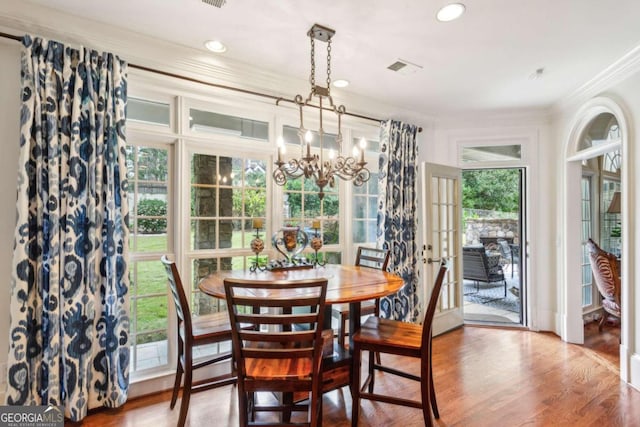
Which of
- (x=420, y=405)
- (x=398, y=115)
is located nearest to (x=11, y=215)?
(x=420, y=405)

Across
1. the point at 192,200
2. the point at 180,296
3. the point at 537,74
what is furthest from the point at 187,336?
the point at 537,74

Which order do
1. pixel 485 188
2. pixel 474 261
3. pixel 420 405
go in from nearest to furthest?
1. pixel 420 405
2. pixel 474 261
3. pixel 485 188

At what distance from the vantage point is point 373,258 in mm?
2973

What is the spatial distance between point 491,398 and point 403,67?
2767 mm

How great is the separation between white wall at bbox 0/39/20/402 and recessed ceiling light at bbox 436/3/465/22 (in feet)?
9.09

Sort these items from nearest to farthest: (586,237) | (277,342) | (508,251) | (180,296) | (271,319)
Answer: (271,319) → (277,342) → (180,296) → (586,237) → (508,251)

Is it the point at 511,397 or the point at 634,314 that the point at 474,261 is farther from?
the point at 511,397

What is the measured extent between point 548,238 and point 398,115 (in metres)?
2.36

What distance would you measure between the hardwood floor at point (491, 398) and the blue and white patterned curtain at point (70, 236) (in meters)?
0.42

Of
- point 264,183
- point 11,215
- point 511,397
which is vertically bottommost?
point 511,397

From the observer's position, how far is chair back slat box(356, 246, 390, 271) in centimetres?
285

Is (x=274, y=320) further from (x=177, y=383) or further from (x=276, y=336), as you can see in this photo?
(x=177, y=383)

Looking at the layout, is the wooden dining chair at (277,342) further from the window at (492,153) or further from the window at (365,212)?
the window at (492,153)

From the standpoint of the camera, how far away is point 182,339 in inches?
85.8
